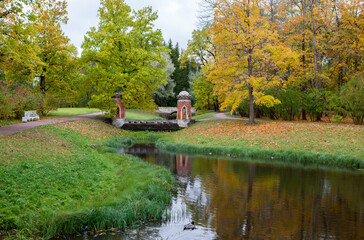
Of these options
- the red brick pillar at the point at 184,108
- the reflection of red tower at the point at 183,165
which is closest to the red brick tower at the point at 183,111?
the red brick pillar at the point at 184,108

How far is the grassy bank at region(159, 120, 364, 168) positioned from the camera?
14875mm

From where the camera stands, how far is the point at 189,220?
7395 millimetres

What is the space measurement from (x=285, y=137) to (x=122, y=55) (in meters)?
15.1

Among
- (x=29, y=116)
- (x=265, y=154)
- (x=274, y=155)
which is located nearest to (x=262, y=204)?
(x=274, y=155)

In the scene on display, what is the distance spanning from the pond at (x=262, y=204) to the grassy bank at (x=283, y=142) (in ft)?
5.31

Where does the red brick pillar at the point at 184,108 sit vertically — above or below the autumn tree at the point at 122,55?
below

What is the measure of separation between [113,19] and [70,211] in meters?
22.6

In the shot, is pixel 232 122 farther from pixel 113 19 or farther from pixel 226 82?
pixel 113 19

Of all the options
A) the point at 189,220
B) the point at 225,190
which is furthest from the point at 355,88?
the point at 189,220

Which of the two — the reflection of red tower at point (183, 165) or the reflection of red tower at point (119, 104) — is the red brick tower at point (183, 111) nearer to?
the reflection of red tower at point (119, 104)

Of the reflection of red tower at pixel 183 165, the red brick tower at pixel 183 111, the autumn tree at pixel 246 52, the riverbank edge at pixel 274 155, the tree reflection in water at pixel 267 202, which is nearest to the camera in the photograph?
the tree reflection in water at pixel 267 202

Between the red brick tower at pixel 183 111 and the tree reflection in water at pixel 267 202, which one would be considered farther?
the red brick tower at pixel 183 111

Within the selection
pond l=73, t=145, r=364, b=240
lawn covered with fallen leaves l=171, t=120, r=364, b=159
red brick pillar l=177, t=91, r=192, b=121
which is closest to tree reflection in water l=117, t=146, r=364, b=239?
pond l=73, t=145, r=364, b=240

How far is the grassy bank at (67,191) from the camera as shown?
626 cm
